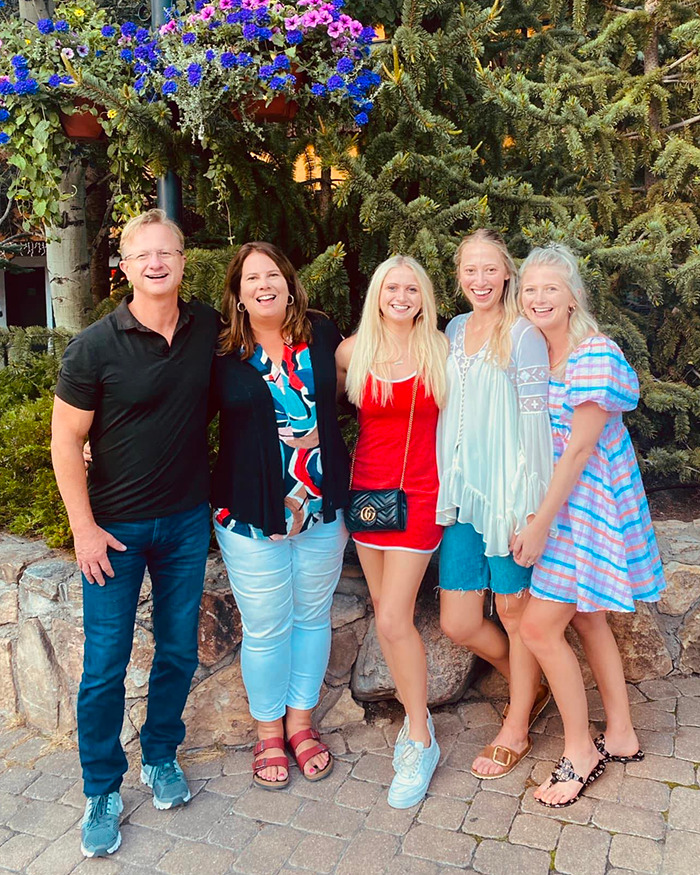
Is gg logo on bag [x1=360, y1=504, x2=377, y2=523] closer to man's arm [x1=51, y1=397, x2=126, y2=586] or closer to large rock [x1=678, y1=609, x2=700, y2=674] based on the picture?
man's arm [x1=51, y1=397, x2=126, y2=586]

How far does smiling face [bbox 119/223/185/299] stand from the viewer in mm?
2699

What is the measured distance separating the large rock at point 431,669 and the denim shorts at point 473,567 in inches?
25.0

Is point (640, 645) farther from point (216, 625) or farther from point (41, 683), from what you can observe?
point (41, 683)

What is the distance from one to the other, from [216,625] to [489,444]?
1.49m

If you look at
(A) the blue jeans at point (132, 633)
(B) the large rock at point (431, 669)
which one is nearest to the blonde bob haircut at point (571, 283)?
(B) the large rock at point (431, 669)

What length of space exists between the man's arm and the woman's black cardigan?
48 cm

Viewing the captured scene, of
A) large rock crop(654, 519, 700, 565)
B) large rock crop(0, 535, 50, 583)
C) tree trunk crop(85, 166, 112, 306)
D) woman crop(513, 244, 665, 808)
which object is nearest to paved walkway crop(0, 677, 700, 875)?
woman crop(513, 244, 665, 808)

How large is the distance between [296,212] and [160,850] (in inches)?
122

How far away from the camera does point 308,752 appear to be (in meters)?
3.20

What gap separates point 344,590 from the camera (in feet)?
12.2

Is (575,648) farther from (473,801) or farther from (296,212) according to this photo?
(296,212)

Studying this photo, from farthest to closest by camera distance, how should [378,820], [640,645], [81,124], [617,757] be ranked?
1. [640,645]
2. [81,124]
3. [617,757]
4. [378,820]

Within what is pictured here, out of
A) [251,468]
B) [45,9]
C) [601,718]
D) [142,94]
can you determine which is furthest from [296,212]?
[601,718]

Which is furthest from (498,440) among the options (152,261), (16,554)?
(16,554)
